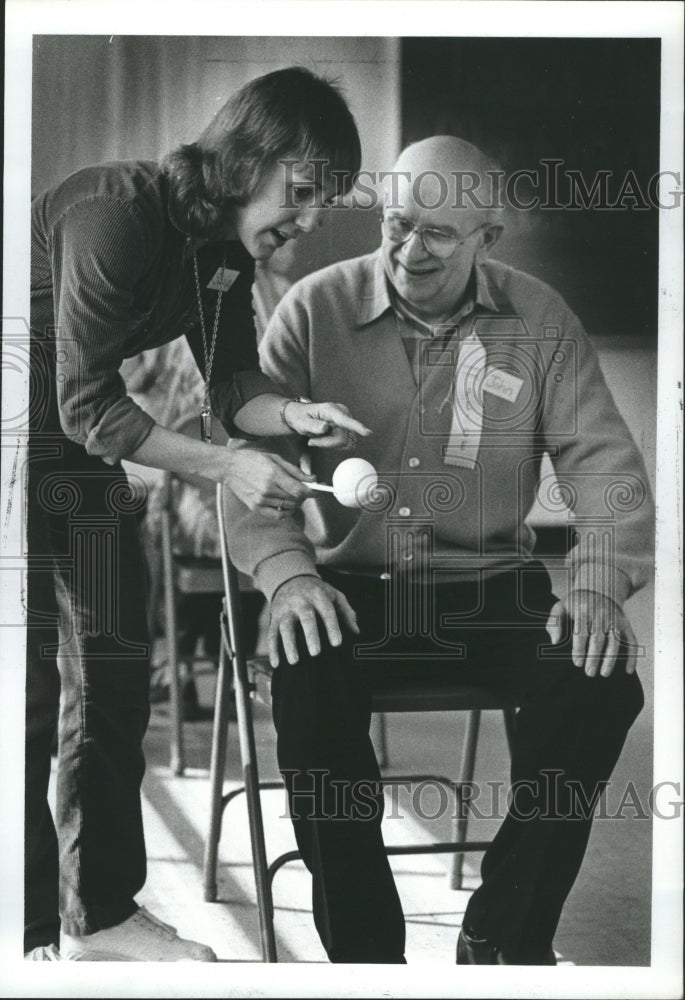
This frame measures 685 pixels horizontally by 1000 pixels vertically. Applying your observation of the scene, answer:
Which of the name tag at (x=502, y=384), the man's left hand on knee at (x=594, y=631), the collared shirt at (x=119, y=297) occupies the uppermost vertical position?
the collared shirt at (x=119, y=297)

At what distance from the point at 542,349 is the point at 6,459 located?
3.86ft

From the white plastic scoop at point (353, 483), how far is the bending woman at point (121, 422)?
5 centimetres

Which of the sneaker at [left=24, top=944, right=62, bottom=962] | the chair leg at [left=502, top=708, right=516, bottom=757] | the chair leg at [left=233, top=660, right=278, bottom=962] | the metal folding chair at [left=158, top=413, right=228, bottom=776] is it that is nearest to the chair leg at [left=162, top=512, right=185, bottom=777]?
the metal folding chair at [left=158, top=413, right=228, bottom=776]

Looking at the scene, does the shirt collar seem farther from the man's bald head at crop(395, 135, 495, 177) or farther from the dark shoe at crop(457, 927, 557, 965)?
the dark shoe at crop(457, 927, 557, 965)

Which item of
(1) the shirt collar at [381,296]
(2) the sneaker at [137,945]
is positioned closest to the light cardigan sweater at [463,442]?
(1) the shirt collar at [381,296]

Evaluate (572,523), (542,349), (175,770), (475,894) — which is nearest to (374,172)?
(542,349)

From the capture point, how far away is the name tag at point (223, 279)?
2.65 metres

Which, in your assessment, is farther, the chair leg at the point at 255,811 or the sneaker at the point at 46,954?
the sneaker at the point at 46,954

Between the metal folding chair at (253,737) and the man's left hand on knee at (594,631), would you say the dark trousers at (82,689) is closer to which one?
the metal folding chair at (253,737)

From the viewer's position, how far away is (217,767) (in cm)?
270

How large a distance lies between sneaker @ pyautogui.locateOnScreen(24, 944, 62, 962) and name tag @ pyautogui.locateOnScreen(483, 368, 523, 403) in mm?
1535

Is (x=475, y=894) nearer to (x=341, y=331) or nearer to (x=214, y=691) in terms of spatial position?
(x=214, y=691)

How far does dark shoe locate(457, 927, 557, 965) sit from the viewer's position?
268 centimetres

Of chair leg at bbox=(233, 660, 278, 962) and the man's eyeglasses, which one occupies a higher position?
the man's eyeglasses
